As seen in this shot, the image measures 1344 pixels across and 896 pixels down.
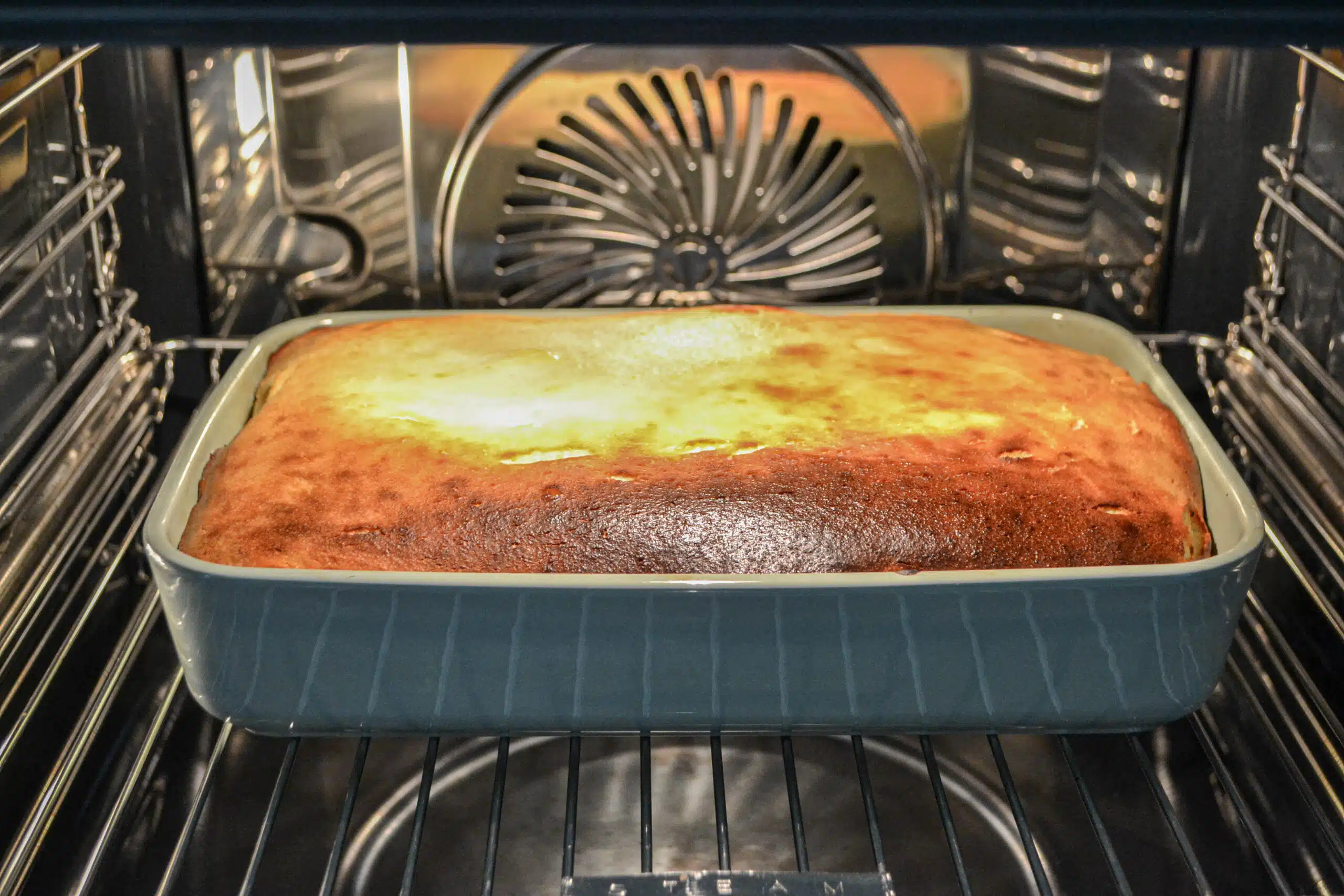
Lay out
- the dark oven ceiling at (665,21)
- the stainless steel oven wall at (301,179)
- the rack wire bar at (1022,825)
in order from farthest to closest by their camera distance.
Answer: the stainless steel oven wall at (301,179), the rack wire bar at (1022,825), the dark oven ceiling at (665,21)

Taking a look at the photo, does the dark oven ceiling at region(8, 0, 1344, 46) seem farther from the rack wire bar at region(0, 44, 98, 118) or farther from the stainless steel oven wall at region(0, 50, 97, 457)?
the stainless steel oven wall at region(0, 50, 97, 457)

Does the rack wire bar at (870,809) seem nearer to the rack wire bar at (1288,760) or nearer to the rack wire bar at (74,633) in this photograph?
the rack wire bar at (1288,760)

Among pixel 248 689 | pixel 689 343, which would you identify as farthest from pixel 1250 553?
pixel 248 689

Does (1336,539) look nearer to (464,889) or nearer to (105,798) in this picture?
(464,889)

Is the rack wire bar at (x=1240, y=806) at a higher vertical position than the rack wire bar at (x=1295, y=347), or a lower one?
lower

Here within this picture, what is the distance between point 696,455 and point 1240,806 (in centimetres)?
35

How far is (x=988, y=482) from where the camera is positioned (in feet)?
2.58

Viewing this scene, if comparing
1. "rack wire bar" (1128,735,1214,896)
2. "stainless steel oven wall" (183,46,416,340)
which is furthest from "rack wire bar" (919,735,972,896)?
"stainless steel oven wall" (183,46,416,340)

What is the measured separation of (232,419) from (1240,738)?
688 mm

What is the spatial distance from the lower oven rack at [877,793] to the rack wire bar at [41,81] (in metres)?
0.34

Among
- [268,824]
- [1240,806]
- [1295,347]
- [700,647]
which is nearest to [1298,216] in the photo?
[1295,347]

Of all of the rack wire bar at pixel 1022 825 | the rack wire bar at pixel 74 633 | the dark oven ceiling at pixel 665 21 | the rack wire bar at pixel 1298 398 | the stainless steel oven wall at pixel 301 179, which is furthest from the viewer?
the stainless steel oven wall at pixel 301 179

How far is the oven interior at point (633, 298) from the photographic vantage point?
783mm

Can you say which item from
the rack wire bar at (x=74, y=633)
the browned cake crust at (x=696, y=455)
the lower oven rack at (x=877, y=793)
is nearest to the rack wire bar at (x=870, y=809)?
the lower oven rack at (x=877, y=793)
